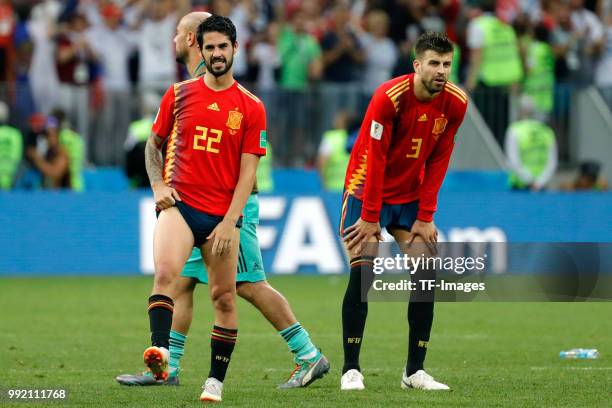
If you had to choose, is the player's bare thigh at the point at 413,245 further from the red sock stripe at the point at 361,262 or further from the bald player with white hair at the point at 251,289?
the bald player with white hair at the point at 251,289

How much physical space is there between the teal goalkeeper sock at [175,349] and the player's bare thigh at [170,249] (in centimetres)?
118

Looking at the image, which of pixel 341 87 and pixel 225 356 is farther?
pixel 341 87

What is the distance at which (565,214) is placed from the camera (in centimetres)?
1997

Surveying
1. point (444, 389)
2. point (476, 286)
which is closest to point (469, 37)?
point (476, 286)

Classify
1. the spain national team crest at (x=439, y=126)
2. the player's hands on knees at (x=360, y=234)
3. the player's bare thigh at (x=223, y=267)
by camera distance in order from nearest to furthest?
the player's bare thigh at (x=223, y=267) → the player's hands on knees at (x=360, y=234) → the spain national team crest at (x=439, y=126)

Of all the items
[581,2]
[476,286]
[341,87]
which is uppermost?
[581,2]

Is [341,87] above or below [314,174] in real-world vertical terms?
above

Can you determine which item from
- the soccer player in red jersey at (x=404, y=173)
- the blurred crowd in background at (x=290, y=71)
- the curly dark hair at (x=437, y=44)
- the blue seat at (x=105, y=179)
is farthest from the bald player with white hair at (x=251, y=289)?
the blue seat at (x=105, y=179)

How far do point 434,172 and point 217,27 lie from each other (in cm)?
181

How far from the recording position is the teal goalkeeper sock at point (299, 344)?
9.58m

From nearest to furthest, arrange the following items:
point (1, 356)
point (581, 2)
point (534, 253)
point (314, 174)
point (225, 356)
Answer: point (225, 356), point (1, 356), point (534, 253), point (314, 174), point (581, 2)

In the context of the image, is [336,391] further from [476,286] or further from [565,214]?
[565,214]

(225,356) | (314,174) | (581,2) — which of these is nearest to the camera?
(225,356)

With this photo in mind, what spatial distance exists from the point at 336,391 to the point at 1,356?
325cm
